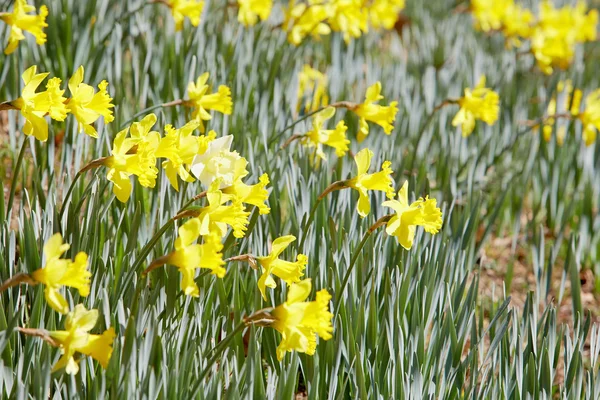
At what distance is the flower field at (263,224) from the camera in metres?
1.52

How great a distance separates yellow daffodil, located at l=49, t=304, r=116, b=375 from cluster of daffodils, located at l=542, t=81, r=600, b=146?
232 cm

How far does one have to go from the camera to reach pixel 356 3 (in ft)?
11.5

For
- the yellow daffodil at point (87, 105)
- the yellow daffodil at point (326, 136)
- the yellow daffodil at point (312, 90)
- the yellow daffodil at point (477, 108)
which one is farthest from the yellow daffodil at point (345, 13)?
the yellow daffodil at point (87, 105)

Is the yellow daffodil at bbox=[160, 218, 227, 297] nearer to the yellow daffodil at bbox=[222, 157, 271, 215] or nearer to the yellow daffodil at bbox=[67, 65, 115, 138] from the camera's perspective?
the yellow daffodil at bbox=[222, 157, 271, 215]

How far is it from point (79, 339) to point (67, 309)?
61 millimetres

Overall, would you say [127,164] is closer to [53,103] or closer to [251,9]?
[53,103]

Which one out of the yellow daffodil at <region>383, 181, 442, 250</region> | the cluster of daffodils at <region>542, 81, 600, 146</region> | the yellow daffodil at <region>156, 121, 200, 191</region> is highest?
the yellow daffodil at <region>156, 121, 200, 191</region>

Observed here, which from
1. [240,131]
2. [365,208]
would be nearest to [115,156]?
[365,208]

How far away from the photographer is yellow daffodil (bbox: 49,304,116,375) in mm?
1352

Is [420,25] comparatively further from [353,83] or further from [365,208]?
[365,208]

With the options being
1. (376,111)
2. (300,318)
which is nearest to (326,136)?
(376,111)

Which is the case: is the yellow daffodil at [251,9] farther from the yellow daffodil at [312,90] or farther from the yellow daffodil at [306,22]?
the yellow daffodil at [312,90]

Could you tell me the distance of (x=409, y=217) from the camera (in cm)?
177

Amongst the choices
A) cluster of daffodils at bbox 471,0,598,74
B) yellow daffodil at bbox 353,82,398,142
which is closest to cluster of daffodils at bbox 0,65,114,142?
yellow daffodil at bbox 353,82,398,142
